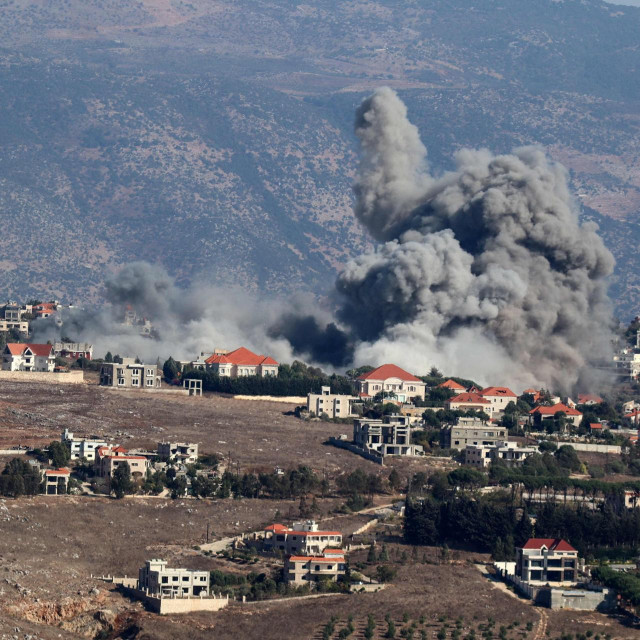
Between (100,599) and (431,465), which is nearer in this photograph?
(100,599)

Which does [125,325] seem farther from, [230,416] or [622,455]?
[622,455]

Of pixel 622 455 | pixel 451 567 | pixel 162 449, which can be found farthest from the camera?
pixel 622 455

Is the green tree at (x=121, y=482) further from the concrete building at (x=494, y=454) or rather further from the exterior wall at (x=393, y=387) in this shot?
the exterior wall at (x=393, y=387)

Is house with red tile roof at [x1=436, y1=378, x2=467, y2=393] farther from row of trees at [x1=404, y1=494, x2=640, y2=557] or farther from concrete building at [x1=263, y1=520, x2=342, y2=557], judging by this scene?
concrete building at [x1=263, y1=520, x2=342, y2=557]

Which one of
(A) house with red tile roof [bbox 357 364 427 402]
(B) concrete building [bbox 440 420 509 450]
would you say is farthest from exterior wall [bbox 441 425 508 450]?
(A) house with red tile roof [bbox 357 364 427 402]

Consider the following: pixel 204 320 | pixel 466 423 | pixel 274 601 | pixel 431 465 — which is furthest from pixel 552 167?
pixel 274 601

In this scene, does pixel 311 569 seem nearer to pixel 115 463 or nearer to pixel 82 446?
pixel 115 463

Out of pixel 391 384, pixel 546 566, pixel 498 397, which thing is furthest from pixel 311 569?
pixel 498 397

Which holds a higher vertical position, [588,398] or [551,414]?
[588,398]
